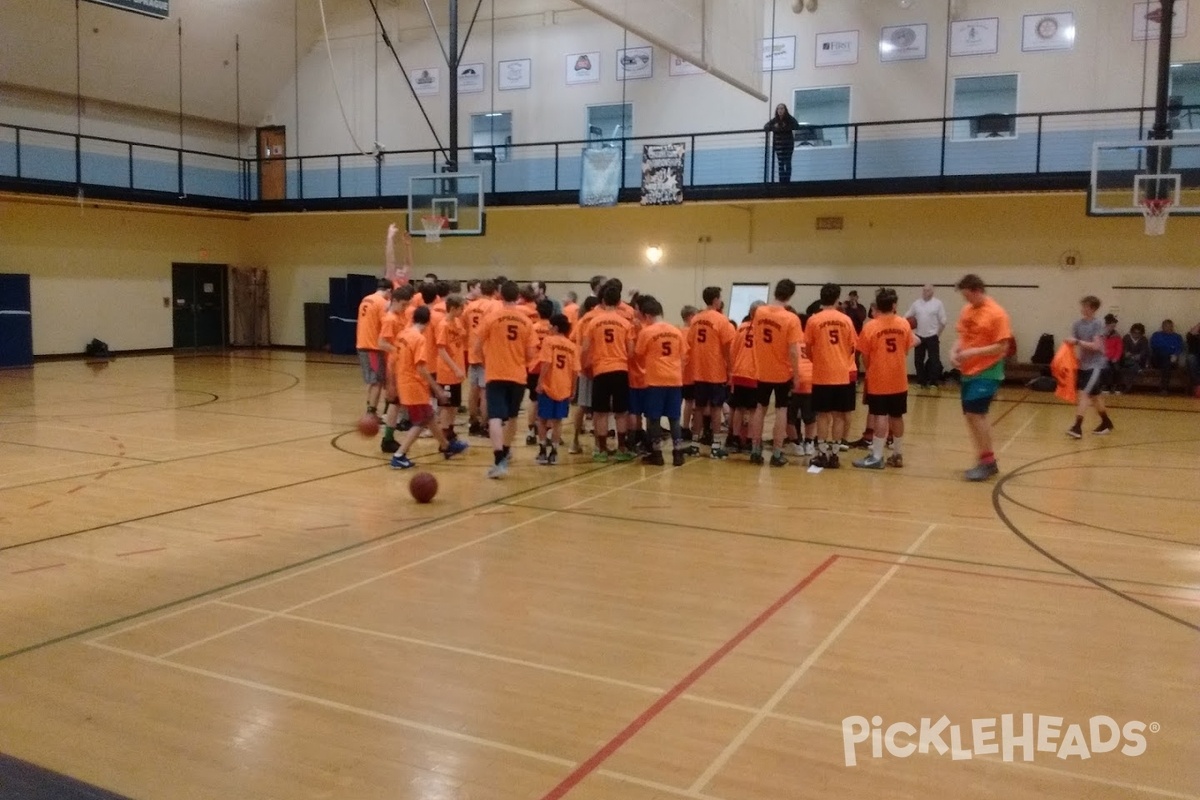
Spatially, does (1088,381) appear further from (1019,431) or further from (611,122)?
(611,122)

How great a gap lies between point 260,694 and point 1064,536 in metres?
5.61

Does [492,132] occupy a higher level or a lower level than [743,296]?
higher

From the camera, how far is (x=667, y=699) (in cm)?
414

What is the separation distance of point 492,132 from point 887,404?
1573 cm

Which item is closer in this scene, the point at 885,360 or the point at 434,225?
the point at 885,360

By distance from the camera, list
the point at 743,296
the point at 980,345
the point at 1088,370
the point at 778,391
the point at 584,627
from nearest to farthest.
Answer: the point at 584,627, the point at 980,345, the point at 778,391, the point at 1088,370, the point at 743,296

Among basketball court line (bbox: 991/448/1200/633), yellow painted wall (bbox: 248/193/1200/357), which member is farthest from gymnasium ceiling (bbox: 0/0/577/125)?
basketball court line (bbox: 991/448/1200/633)

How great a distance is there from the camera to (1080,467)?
987 centimetres

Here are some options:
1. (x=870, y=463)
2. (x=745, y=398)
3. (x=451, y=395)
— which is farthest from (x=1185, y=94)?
(x=451, y=395)

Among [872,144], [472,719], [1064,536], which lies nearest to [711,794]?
[472,719]

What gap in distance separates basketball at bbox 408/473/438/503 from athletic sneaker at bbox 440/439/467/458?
7.08ft

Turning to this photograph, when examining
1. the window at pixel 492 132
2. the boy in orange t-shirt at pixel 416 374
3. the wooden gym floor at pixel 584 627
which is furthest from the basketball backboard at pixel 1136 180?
the window at pixel 492 132

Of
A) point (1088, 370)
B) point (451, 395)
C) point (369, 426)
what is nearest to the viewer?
point (369, 426)

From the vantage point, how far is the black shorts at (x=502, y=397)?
28.8 feet
